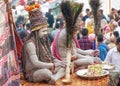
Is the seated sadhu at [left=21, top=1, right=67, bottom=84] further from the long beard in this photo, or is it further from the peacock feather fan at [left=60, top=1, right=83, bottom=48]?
the peacock feather fan at [left=60, top=1, right=83, bottom=48]

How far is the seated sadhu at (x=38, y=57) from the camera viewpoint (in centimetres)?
414

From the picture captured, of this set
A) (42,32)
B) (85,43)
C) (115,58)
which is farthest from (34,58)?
(85,43)

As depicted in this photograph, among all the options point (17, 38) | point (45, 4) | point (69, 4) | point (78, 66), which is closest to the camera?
point (69, 4)

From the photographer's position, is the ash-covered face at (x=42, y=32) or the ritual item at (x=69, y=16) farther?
the ash-covered face at (x=42, y=32)

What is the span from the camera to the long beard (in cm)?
430

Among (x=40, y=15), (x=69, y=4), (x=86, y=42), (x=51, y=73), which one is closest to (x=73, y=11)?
(x=69, y=4)

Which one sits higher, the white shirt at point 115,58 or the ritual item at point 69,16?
the ritual item at point 69,16

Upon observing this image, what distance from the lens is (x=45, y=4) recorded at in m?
12.8

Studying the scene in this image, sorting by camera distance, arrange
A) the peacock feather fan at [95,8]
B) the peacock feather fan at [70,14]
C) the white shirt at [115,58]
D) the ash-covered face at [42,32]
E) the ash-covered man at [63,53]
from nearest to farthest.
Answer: the peacock feather fan at [70,14] < the ash-covered face at [42,32] < the ash-covered man at [63,53] < the peacock feather fan at [95,8] < the white shirt at [115,58]

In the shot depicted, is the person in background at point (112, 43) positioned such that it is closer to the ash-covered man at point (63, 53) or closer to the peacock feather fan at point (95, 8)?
the peacock feather fan at point (95, 8)

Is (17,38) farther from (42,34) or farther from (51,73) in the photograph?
(51,73)

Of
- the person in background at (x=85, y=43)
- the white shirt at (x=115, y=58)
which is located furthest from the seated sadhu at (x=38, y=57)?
the person in background at (x=85, y=43)

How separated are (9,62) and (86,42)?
3.89m

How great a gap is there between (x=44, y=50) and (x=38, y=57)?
0.13m
